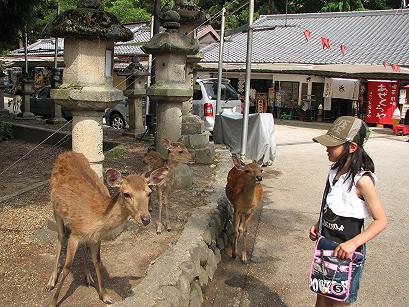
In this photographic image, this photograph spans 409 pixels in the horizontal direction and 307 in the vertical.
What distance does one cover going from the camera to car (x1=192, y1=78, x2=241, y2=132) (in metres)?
13.1

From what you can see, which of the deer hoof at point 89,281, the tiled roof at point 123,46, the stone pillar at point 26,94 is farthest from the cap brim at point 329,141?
the tiled roof at point 123,46

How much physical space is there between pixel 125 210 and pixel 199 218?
1805 millimetres

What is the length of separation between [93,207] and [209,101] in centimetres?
1005

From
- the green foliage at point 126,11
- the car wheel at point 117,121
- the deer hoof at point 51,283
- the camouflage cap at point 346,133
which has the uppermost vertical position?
the green foliage at point 126,11

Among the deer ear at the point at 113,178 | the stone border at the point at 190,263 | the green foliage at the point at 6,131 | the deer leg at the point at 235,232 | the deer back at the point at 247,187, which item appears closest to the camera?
→ the stone border at the point at 190,263

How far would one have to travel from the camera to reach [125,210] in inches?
134

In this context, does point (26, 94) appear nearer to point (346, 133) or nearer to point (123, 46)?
point (123, 46)

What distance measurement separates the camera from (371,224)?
111 inches

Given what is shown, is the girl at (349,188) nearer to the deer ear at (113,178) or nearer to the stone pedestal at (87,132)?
the deer ear at (113,178)

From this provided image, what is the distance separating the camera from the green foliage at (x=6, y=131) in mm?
12062

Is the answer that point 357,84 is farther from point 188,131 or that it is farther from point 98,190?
point 98,190

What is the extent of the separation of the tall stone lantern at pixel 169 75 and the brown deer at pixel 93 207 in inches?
115

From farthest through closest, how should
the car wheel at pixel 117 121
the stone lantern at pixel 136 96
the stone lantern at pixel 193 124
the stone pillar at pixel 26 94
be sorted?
the car wheel at pixel 117 121
the stone pillar at pixel 26 94
the stone lantern at pixel 136 96
the stone lantern at pixel 193 124

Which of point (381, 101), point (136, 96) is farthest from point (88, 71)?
point (381, 101)
